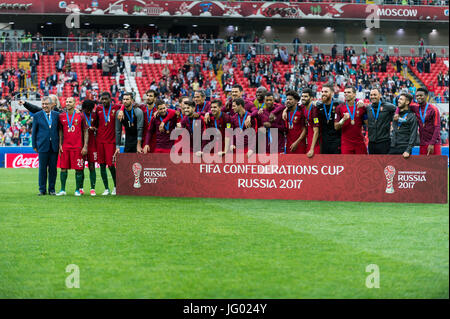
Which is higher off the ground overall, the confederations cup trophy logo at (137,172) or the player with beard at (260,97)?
the player with beard at (260,97)

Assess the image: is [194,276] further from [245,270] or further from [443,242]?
[443,242]

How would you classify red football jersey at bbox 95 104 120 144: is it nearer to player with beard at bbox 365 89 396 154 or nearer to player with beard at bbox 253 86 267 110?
player with beard at bbox 253 86 267 110

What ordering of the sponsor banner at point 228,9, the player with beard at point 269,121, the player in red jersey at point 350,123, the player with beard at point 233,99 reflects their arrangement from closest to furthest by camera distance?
the player in red jersey at point 350,123 → the player with beard at point 233,99 → the player with beard at point 269,121 → the sponsor banner at point 228,9

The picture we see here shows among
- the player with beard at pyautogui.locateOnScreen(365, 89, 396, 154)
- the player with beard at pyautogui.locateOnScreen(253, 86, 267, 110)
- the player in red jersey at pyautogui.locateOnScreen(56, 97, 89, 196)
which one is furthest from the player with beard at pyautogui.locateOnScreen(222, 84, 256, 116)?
the player in red jersey at pyautogui.locateOnScreen(56, 97, 89, 196)

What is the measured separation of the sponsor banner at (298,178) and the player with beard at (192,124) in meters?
0.51

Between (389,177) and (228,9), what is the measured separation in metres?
34.7

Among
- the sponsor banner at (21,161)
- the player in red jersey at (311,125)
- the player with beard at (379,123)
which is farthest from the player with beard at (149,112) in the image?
the sponsor banner at (21,161)

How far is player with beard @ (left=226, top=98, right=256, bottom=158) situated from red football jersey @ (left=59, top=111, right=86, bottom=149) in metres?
3.07

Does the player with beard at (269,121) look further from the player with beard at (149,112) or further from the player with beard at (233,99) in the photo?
the player with beard at (149,112)

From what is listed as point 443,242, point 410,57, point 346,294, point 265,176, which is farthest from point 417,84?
point 346,294

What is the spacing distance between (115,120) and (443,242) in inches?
317

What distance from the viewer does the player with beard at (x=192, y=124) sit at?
13724mm

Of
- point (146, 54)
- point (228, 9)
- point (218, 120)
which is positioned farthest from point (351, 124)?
point (228, 9)

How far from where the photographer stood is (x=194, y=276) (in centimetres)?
609
